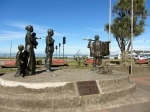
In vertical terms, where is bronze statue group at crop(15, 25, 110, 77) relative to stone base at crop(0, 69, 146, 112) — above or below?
above

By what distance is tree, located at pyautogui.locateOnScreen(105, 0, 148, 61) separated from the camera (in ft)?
87.5

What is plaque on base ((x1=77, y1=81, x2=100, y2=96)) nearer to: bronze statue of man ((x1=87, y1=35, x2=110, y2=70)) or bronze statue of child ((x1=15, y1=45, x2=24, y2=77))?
bronze statue of child ((x1=15, y1=45, x2=24, y2=77))

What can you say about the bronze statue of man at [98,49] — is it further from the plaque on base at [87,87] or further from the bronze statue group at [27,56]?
the plaque on base at [87,87]

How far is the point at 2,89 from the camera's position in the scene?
21.7ft

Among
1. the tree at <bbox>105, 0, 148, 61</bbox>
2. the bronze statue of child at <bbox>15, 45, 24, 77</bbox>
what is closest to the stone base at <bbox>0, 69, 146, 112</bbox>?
the bronze statue of child at <bbox>15, 45, 24, 77</bbox>

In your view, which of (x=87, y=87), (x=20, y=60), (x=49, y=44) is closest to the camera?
(x=87, y=87)

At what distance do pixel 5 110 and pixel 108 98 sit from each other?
2.86 m

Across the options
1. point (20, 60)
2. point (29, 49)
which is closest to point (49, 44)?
point (29, 49)

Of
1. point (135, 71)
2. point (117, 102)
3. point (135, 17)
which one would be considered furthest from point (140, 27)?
point (117, 102)

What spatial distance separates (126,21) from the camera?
87.9ft

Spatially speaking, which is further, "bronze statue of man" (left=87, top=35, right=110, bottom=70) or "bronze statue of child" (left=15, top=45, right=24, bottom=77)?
"bronze statue of man" (left=87, top=35, right=110, bottom=70)

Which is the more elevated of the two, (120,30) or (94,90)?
(120,30)

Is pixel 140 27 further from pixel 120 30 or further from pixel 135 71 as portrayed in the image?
pixel 135 71

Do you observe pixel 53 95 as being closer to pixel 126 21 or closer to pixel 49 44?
pixel 49 44
